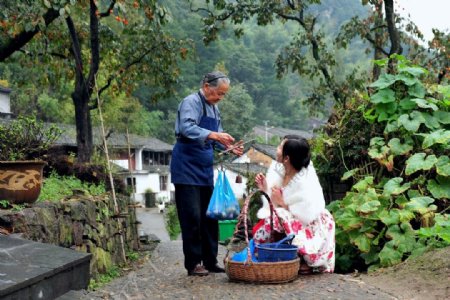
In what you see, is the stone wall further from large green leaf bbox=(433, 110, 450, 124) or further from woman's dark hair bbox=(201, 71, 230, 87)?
large green leaf bbox=(433, 110, 450, 124)

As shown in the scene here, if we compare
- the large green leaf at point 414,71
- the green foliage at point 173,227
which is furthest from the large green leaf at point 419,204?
the green foliage at point 173,227

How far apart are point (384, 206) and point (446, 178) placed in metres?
0.71

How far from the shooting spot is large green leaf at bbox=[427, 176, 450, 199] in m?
5.23

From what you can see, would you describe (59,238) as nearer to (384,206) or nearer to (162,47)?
(384,206)

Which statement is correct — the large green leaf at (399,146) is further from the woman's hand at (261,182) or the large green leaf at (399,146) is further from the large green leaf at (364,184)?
the woman's hand at (261,182)

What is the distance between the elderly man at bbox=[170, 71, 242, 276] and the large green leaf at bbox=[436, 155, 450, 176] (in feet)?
7.08

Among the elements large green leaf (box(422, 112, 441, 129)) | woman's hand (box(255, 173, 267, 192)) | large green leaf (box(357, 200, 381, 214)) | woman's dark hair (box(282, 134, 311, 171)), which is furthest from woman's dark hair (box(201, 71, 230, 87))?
large green leaf (box(422, 112, 441, 129))

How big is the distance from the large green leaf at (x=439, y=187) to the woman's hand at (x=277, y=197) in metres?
1.69

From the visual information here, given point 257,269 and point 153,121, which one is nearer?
point 257,269

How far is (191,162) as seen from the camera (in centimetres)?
446

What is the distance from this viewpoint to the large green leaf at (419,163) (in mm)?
5207

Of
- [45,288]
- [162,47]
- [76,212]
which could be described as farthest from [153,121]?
[45,288]

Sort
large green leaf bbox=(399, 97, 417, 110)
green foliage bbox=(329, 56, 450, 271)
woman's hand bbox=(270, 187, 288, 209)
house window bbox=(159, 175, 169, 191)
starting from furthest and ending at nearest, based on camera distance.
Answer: house window bbox=(159, 175, 169, 191) < large green leaf bbox=(399, 97, 417, 110) < green foliage bbox=(329, 56, 450, 271) < woman's hand bbox=(270, 187, 288, 209)

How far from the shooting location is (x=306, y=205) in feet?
14.7
